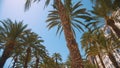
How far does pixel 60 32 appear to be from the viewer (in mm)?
30125

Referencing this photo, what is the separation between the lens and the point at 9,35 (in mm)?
29109

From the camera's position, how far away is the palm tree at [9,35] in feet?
91.0

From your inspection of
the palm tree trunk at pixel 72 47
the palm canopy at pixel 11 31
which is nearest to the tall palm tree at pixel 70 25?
the palm tree trunk at pixel 72 47

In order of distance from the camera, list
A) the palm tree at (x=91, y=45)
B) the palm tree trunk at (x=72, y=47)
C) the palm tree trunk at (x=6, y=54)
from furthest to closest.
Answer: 1. the palm tree at (x=91, y=45)
2. the palm tree trunk at (x=6, y=54)
3. the palm tree trunk at (x=72, y=47)

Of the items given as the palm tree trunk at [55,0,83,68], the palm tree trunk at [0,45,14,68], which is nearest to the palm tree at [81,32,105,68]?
the palm tree trunk at [0,45,14,68]

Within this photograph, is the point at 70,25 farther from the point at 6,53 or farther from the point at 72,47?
the point at 6,53

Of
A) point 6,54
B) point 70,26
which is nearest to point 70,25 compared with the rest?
point 70,26

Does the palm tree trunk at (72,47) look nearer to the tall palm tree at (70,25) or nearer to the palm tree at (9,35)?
the tall palm tree at (70,25)

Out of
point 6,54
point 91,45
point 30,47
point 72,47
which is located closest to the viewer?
point 72,47

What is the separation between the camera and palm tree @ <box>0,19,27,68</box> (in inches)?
1091

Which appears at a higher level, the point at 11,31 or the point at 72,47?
the point at 11,31

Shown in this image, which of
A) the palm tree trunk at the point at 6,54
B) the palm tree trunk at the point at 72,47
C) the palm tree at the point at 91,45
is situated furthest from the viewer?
the palm tree at the point at 91,45

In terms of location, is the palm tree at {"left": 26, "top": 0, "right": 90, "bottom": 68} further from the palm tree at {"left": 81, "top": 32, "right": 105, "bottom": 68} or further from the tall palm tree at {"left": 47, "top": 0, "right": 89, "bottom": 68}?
the palm tree at {"left": 81, "top": 32, "right": 105, "bottom": 68}

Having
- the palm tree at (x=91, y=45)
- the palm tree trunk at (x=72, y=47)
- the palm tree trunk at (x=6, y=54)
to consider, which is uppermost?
the palm tree at (x=91, y=45)
